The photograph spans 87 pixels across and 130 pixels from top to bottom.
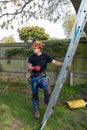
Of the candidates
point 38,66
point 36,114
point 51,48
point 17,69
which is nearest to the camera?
point 38,66

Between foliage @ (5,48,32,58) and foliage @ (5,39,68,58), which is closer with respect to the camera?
foliage @ (5,39,68,58)

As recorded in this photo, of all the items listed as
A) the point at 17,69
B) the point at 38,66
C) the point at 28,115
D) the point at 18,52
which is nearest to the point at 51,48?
the point at 18,52

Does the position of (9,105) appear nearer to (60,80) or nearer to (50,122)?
Answer: (50,122)

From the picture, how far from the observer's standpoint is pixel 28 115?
6695mm

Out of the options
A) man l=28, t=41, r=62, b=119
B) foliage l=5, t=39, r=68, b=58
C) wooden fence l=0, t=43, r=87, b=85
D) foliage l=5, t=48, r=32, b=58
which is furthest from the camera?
foliage l=5, t=48, r=32, b=58

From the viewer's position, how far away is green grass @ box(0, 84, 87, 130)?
20.6 feet

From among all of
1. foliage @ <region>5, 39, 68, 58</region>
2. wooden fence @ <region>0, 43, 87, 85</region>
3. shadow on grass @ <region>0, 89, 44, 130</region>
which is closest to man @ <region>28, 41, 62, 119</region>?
shadow on grass @ <region>0, 89, 44, 130</region>

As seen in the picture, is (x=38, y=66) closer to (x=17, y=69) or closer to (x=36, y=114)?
(x=36, y=114)

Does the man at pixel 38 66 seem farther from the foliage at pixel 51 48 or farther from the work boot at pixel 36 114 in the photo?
the foliage at pixel 51 48

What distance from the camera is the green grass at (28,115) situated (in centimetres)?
629

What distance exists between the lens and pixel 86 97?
28.8 feet

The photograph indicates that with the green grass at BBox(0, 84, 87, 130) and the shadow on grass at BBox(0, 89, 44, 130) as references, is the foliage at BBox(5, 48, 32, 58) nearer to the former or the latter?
the green grass at BBox(0, 84, 87, 130)

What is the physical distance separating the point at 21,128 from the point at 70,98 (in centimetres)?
285

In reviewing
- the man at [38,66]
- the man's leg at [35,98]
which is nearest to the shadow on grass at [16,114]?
the man's leg at [35,98]
